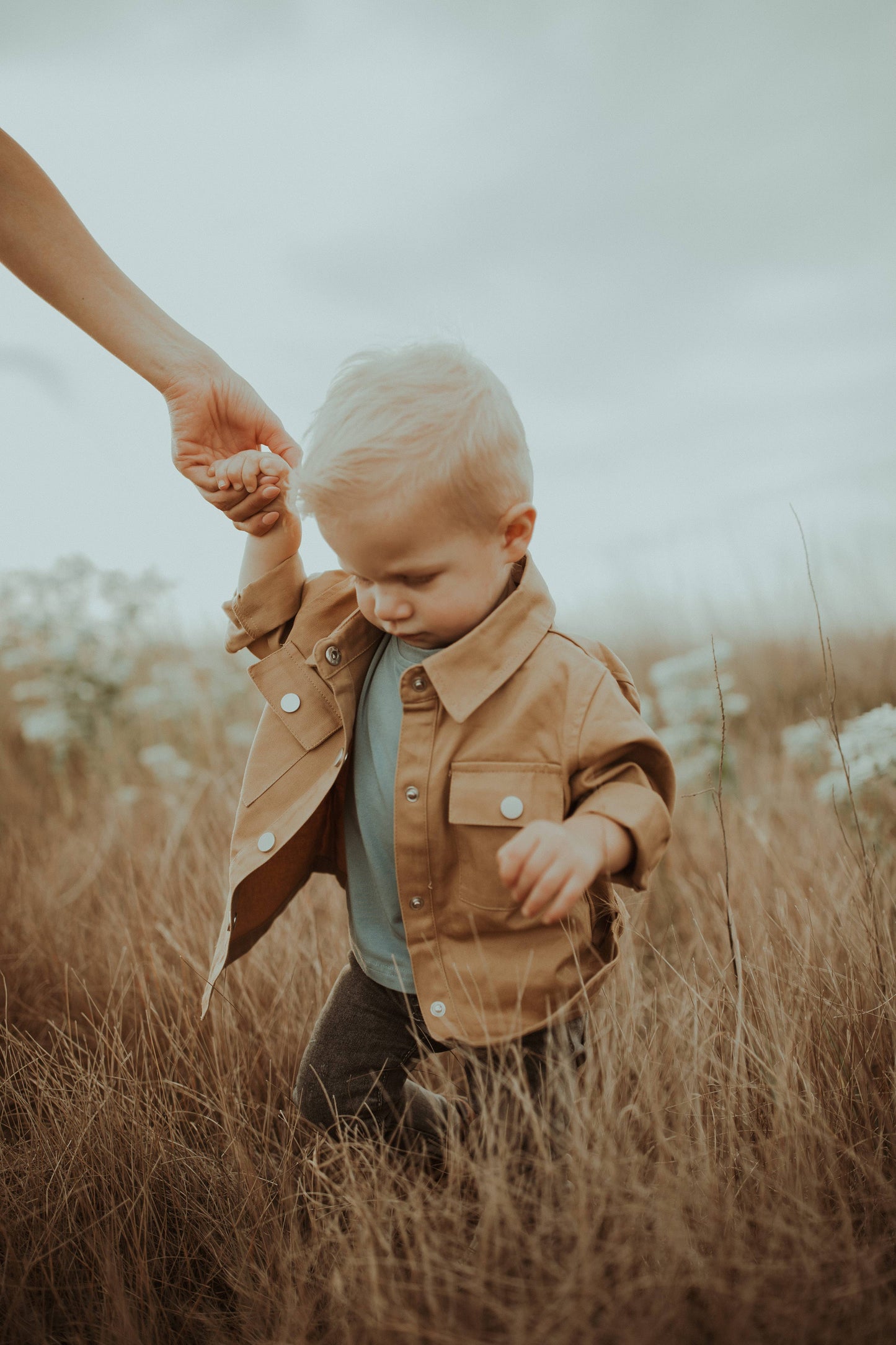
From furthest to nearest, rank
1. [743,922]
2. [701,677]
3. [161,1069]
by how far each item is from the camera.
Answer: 1. [701,677]
2. [743,922]
3. [161,1069]

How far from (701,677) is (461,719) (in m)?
2.43

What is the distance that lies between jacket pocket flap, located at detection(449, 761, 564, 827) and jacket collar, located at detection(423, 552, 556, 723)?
0.11m

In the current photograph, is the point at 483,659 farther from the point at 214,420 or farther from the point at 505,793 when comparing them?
the point at 214,420

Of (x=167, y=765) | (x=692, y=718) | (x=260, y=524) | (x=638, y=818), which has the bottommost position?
(x=692, y=718)

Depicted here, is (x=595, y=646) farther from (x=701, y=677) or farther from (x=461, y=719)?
(x=701, y=677)

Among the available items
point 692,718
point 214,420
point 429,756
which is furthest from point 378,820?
point 692,718

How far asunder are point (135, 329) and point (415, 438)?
1003mm

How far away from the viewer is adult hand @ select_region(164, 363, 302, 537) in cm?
185

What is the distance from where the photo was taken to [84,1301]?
4.80 ft

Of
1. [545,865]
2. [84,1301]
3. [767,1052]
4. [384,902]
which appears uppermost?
[545,865]

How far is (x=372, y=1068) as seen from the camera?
175 cm

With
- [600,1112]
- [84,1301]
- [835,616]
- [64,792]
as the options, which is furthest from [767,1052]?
[835,616]

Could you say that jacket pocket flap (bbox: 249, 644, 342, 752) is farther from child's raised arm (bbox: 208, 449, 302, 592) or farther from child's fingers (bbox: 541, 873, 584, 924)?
child's fingers (bbox: 541, 873, 584, 924)

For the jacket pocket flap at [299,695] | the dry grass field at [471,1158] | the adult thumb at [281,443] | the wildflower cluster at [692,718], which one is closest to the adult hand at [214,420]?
the adult thumb at [281,443]
